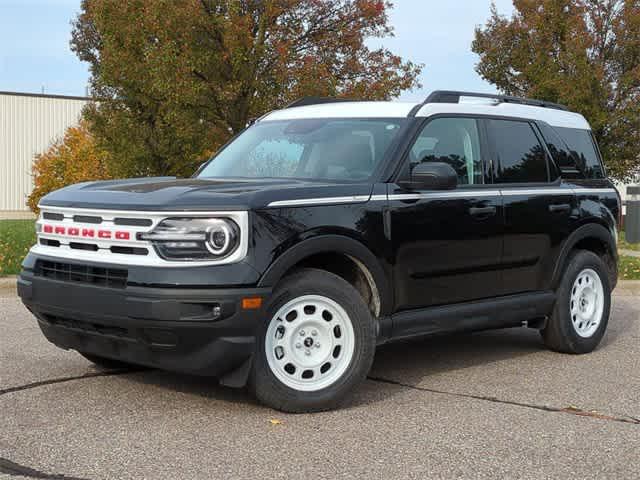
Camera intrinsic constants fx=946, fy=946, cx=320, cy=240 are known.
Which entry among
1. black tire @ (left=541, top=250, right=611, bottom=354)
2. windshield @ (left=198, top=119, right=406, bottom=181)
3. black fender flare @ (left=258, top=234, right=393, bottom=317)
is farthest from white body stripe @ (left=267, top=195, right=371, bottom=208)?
black tire @ (left=541, top=250, right=611, bottom=354)

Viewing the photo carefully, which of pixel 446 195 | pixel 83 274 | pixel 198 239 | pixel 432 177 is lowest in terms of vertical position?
pixel 83 274

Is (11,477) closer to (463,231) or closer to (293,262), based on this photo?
(293,262)

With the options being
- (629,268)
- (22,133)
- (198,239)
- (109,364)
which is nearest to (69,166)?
(22,133)

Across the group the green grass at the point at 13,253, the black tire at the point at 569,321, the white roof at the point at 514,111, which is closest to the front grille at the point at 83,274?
the white roof at the point at 514,111

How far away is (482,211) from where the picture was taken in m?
6.48

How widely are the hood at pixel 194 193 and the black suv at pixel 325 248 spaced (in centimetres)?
1

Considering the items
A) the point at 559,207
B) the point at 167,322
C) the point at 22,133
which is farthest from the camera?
the point at 22,133

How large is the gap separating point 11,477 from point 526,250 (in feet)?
13.3

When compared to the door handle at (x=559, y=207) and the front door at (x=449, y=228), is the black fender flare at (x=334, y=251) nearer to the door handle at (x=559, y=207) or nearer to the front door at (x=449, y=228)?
the front door at (x=449, y=228)

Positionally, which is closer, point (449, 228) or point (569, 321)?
point (449, 228)

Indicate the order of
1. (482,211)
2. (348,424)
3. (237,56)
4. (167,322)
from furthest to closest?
(237,56), (482,211), (348,424), (167,322)

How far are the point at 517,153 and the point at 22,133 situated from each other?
164 feet

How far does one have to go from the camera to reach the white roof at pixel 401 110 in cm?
641

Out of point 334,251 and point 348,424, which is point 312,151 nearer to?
point 334,251
